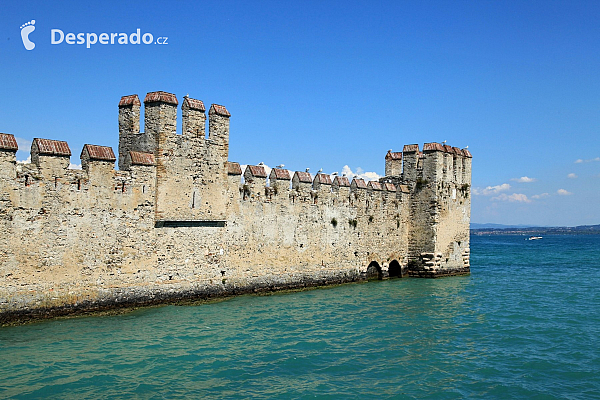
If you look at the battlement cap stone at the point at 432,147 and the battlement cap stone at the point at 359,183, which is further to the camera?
the battlement cap stone at the point at 432,147

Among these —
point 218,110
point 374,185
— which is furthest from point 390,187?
point 218,110

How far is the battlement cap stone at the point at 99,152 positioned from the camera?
16.0 meters

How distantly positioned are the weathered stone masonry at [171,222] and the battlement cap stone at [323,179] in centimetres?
10

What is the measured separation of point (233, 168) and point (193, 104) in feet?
9.24

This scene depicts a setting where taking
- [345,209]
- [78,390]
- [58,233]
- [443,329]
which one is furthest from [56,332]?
[345,209]

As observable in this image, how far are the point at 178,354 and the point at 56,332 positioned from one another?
11.6 feet

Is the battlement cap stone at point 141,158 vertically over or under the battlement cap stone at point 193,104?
under

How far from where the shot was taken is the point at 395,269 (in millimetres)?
28672

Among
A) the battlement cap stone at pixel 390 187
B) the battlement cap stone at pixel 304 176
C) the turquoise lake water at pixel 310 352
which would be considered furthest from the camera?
the battlement cap stone at pixel 390 187

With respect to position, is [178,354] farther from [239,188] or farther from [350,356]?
[239,188]

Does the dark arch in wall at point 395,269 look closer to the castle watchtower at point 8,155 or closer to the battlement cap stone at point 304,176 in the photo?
the battlement cap stone at point 304,176

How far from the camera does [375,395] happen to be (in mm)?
11086

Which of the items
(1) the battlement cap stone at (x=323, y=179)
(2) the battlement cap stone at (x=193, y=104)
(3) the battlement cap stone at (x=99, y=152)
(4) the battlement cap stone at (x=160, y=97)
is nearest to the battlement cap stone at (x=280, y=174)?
(1) the battlement cap stone at (x=323, y=179)

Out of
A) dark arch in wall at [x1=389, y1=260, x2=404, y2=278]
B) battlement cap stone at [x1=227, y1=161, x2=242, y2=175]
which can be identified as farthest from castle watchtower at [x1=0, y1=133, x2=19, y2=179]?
dark arch in wall at [x1=389, y1=260, x2=404, y2=278]
